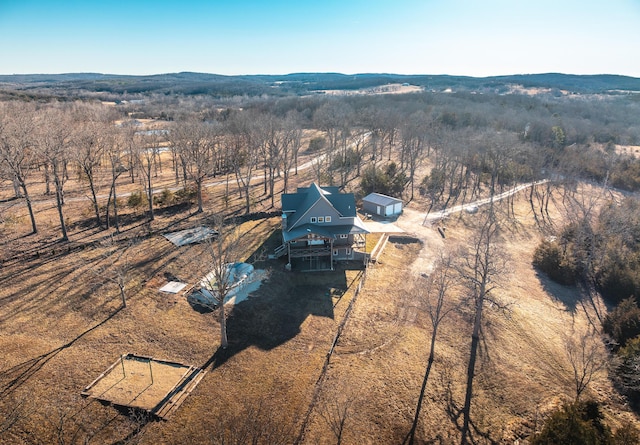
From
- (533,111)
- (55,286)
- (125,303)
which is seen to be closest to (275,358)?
(125,303)

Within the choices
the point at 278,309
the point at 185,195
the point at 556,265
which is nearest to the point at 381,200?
the point at 556,265

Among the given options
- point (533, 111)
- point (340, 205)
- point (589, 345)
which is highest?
point (533, 111)

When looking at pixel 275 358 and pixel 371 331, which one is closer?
pixel 275 358

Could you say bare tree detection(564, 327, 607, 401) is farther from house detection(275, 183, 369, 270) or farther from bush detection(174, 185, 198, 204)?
bush detection(174, 185, 198, 204)

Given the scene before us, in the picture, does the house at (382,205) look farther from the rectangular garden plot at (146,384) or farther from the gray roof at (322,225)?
the rectangular garden plot at (146,384)

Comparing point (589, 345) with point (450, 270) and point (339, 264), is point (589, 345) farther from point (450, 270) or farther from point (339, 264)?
point (339, 264)

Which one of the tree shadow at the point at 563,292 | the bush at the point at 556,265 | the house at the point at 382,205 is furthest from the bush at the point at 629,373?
the house at the point at 382,205

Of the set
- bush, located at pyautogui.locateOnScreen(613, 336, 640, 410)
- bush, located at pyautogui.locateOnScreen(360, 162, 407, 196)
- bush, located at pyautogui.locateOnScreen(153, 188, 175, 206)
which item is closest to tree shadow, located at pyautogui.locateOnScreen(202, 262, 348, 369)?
bush, located at pyautogui.locateOnScreen(613, 336, 640, 410)
